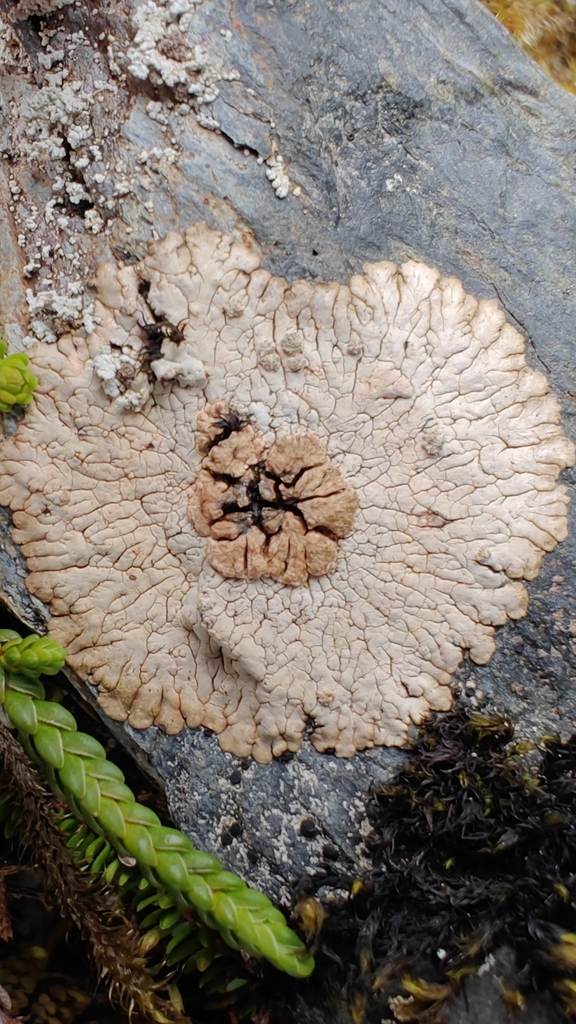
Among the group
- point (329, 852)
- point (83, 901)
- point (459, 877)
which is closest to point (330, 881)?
point (329, 852)

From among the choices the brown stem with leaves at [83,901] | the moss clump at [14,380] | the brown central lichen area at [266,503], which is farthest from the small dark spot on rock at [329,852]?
the moss clump at [14,380]

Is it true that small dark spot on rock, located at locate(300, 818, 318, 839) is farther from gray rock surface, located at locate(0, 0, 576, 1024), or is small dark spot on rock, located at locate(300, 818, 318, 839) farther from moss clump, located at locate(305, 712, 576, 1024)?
moss clump, located at locate(305, 712, 576, 1024)

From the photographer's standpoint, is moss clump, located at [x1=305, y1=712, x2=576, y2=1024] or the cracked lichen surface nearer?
moss clump, located at [x1=305, y1=712, x2=576, y2=1024]

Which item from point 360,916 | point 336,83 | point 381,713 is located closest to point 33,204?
point 336,83

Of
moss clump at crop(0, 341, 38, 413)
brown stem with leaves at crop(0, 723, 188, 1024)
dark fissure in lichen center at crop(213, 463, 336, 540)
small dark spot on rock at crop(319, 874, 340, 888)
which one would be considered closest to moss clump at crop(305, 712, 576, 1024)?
small dark spot on rock at crop(319, 874, 340, 888)

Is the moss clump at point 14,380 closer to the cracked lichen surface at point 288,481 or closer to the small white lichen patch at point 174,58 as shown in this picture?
the cracked lichen surface at point 288,481

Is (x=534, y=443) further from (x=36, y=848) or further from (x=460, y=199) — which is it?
(x=36, y=848)
